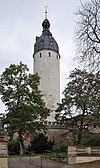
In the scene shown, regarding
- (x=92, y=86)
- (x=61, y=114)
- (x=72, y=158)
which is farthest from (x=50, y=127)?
(x=92, y=86)

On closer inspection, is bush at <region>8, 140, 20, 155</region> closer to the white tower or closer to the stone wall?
the stone wall

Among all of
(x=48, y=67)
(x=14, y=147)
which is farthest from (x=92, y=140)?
(x=48, y=67)

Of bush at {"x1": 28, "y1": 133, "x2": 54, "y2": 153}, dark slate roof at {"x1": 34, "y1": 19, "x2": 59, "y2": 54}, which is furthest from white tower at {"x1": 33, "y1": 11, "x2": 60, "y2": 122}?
bush at {"x1": 28, "y1": 133, "x2": 54, "y2": 153}

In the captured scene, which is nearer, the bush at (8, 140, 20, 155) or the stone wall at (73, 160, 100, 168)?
the stone wall at (73, 160, 100, 168)

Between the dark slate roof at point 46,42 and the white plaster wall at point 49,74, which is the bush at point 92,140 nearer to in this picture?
the white plaster wall at point 49,74

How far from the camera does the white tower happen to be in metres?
50.7

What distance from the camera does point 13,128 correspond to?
31.2 meters

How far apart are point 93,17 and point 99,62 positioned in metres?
3.11

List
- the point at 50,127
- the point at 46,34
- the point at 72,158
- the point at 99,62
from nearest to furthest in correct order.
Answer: the point at 99,62, the point at 72,158, the point at 50,127, the point at 46,34

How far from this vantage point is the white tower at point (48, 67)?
166 ft

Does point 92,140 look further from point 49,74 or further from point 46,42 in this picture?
point 46,42

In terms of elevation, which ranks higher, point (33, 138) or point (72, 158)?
point (33, 138)

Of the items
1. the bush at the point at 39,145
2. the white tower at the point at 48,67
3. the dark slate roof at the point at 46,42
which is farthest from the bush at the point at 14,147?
the dark slate roof at the point at 46,42

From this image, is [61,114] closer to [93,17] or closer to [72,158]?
[72,158]
